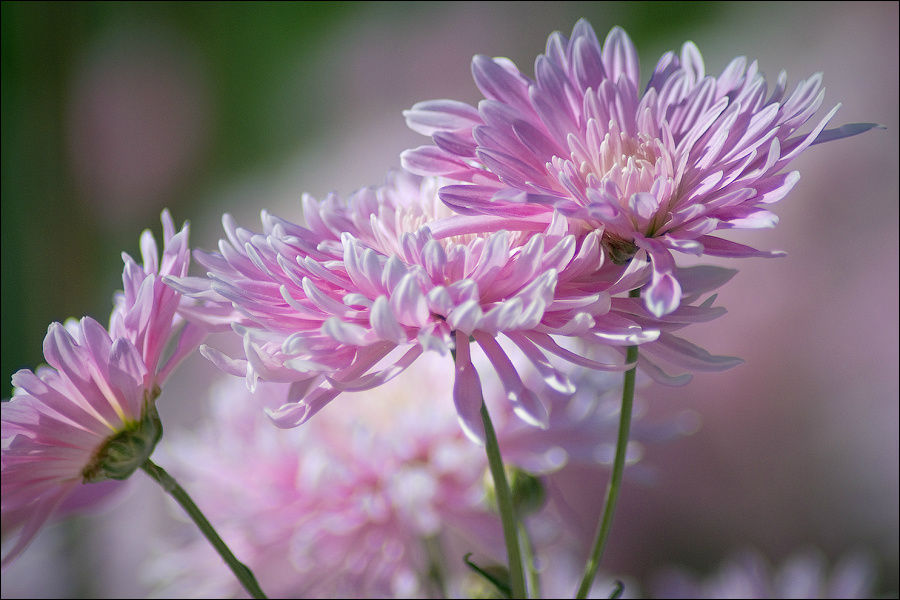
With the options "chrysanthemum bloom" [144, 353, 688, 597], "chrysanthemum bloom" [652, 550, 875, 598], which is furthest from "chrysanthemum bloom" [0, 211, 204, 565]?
"chrysanthemum bloom" [652, 550, 875, 598]

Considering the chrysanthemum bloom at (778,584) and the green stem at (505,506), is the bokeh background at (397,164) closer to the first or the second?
the chrysanthemum bloom at (778,584)

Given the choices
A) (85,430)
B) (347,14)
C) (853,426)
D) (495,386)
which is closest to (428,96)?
(347,14)

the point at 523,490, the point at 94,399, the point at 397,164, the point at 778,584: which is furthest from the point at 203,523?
the point at 397,164

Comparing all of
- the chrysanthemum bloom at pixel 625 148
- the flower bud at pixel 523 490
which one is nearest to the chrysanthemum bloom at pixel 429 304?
the chrysanthemum bloom at pixel 625 148

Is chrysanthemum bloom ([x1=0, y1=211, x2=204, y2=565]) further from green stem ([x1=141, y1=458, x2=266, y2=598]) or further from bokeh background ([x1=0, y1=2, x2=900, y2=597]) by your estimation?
bokeh background ([x1=0, y1=2, x2=900, y2=597])

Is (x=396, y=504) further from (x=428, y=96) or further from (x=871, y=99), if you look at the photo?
(x=428, y=96)
